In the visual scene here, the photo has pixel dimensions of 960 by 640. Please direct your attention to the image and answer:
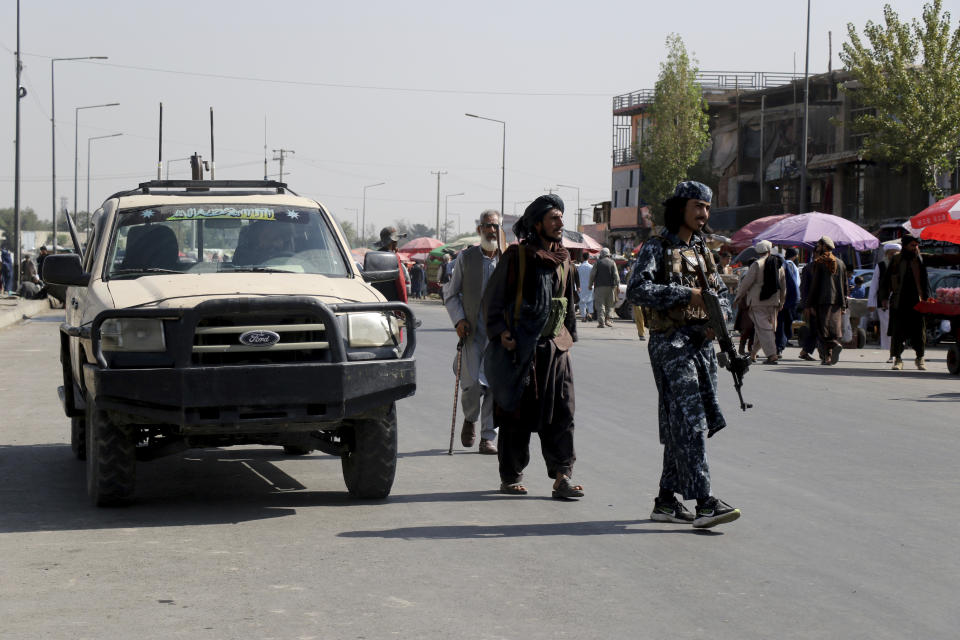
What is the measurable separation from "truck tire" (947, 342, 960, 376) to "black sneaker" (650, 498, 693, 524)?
11451 millimetres

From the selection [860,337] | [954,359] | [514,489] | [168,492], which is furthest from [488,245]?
[860,337]

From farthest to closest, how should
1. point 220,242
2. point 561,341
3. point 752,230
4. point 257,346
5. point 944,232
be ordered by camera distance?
point 752,230, point 944,232, point 220,242, point 561,341, point 257,346

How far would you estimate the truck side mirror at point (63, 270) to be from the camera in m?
7.75

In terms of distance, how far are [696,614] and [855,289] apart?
77.8 ft

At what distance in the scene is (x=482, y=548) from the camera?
647 cm

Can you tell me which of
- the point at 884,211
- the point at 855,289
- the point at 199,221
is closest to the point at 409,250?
the point at 884,211

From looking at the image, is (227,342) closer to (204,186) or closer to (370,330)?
(370,330)

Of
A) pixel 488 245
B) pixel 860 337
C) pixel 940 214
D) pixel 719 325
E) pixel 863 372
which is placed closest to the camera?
pixel 719 325

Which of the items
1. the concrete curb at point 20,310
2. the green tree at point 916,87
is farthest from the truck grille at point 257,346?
the green tree at point 916,87

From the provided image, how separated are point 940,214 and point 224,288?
14804mm

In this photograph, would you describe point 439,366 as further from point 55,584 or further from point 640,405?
point 55,584

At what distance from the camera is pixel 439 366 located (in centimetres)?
1827

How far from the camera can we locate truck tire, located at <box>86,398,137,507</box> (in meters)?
7.31

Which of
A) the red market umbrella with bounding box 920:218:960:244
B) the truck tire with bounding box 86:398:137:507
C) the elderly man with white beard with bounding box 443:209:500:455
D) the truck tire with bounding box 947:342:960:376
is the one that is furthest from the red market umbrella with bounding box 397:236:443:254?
the truck tire with bounding box 86:398:137:507
